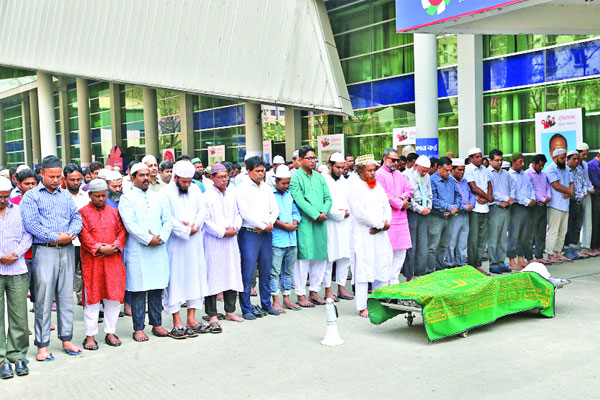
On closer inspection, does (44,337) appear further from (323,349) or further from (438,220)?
(438,220)

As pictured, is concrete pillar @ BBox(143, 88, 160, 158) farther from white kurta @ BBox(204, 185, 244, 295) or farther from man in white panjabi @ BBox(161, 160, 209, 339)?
man in white panjabi @ BBox(161, 160, 209, 339)

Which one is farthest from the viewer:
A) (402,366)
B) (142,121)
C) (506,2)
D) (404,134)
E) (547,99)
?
(142,121)

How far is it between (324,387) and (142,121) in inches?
1457

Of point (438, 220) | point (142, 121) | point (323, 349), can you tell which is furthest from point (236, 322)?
point (142, 121)

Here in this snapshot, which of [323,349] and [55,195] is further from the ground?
[55,195]

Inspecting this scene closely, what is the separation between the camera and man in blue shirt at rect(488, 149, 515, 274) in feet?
36.9

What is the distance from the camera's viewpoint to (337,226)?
32.1ft

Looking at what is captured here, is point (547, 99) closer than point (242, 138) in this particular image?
Yes

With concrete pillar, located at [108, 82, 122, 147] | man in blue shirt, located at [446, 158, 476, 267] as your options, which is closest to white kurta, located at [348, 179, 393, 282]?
man in blue shirt, located at [446, 158, 476, 267]

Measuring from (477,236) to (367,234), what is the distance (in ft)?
11.1

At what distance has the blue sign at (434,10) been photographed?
10819mm

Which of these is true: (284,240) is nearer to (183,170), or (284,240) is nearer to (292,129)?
(183,170)

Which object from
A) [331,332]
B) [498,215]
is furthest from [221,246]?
[498,215]

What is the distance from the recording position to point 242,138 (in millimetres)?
32406
